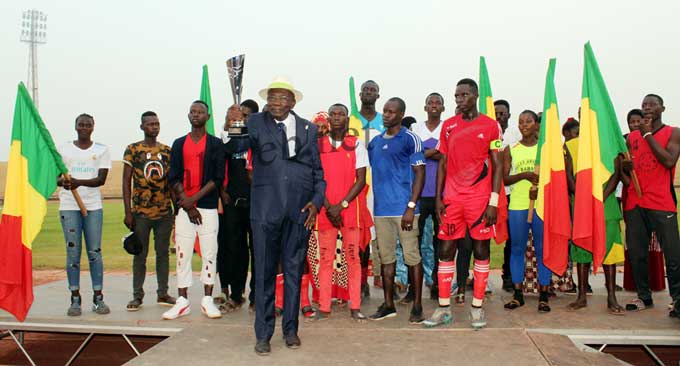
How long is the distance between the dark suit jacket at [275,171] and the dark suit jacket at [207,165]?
1.09m

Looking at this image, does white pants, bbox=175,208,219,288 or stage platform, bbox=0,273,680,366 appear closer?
stage platform, bbox=0,273,680,366

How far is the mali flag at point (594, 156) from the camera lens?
537 centimetres

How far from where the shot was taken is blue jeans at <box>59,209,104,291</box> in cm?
553

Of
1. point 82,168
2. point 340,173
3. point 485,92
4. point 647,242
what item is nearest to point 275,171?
point 340,173

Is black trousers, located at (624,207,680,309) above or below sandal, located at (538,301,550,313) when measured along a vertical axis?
above

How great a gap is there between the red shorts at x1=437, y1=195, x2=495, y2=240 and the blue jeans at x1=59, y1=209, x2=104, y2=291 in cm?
353

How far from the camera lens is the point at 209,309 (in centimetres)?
535

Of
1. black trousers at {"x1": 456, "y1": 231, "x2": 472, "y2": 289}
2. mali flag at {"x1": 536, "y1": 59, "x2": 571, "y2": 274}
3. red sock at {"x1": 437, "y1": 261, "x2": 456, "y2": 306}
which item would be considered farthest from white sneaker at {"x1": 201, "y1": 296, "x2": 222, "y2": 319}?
mali flag at {"x1": 536, "y1": 59, "x2": 571, "y2": 274}

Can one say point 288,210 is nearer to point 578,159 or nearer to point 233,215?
point 233,215

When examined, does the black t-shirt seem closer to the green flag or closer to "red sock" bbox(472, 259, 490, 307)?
"red sock" bbox(472, 259, 490, 307)

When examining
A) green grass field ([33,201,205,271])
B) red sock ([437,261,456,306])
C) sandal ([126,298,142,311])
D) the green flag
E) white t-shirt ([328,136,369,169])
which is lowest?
green grass field ([33,201,205,271])

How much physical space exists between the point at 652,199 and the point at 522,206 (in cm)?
123

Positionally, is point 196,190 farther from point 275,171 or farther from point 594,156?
point 594,156

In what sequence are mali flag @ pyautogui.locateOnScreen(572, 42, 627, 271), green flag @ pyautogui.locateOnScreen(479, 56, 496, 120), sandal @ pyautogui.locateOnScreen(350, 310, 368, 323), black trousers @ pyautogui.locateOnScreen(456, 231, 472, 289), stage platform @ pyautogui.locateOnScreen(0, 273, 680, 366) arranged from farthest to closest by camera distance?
green flag @ pyautogui.locateOnScreen(479, 56, 496, 120), black trousers @ pyautogui.locateOnScreen(456, 231, 472, 289), mali flag @ pyautogui.locateOnScreen(572, 42, 627, 271), sandal @ pyautogui.locateOnScreen(350, 310, 368, 323), stage platform @ pyautogui.locateOnScreen(0, 273, 680, 366)
